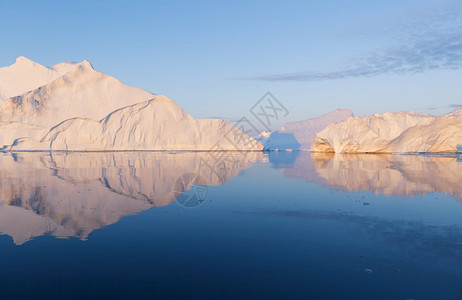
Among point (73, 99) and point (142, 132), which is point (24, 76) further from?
point (142, 132)

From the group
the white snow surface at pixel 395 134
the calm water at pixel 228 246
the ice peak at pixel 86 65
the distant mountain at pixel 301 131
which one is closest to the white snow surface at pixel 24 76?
the ice peak at pixel 86 65

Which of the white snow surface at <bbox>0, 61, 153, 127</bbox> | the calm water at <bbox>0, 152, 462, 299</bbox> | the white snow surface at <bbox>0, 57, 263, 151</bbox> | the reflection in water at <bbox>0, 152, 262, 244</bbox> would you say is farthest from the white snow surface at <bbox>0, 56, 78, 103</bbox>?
the calm water at <bbox>0, 152, 462, 299</bbox>

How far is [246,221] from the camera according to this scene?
7.54 m

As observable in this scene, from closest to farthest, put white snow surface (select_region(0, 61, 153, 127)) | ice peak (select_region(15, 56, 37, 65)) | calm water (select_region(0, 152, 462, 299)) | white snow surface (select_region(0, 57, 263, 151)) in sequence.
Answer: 1. calm water (select_region(0, 152, 462, 299))
2. white snow surface (select_region(0, 61, 153, 127))
3. white snow surface (select_region(0, 57, 263, 151))
4. ice peak (select_region(15, 56, 37, 65))

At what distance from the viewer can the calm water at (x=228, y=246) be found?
4117 millimetres

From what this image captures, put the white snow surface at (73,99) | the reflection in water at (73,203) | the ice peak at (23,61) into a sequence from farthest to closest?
the ice peak at (23,61) < the white snow surface at (73,99) < the reflection in water at (73,203)

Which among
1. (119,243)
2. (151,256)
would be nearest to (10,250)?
(119,243)

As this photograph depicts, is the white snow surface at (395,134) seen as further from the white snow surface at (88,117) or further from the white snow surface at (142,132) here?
the white snow surface at (88,117)

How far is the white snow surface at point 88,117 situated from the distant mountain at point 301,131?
212ft

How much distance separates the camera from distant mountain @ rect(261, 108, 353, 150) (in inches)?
5368

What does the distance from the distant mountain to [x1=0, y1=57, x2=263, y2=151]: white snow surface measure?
212 ft

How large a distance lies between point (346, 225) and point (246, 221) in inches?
89.5

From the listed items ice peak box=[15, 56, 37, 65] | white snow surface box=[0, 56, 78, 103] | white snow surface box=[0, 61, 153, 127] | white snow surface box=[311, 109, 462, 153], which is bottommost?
white snow surface box=[311, 109, 462, 153]

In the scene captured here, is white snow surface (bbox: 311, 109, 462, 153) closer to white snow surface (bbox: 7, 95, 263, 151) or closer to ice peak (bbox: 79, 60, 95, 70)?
white snow surface (bbox: 7, 95, 263, 151)
